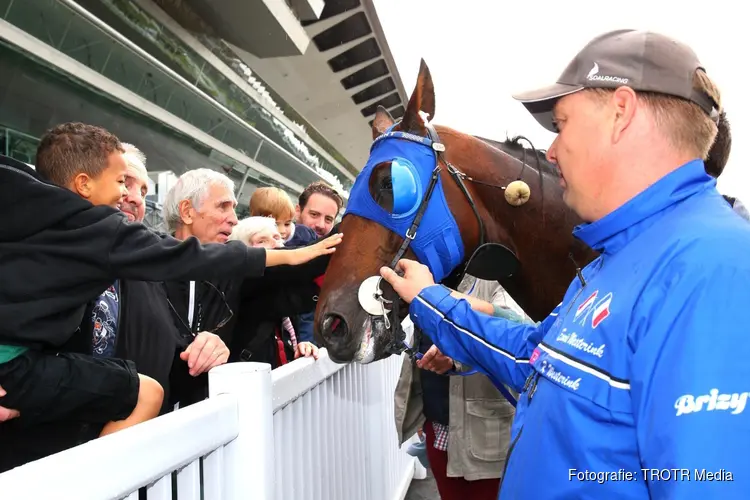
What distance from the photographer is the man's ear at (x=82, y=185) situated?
1831mm

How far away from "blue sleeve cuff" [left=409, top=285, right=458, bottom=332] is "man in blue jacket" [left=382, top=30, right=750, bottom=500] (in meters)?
→ 0.41

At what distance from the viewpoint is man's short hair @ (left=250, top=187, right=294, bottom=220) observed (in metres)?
3.98

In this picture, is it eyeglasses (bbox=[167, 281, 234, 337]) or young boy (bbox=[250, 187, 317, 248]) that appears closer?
eyeglasses (bbox=[167, 281, 234, 337])

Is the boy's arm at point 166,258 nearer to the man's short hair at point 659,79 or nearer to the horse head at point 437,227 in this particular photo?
the horse head at point 437,227

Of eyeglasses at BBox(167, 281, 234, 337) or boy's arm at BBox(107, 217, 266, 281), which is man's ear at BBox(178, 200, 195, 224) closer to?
eyeglasses at BBox(167, 281, 234, 337)

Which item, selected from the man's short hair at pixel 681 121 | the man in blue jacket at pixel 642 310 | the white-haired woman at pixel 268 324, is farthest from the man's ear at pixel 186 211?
the man's short hair at pixel 681 121

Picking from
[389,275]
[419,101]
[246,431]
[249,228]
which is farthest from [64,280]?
[249,228]

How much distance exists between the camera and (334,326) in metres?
1.82

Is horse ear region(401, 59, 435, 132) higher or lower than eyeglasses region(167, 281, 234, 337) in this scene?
higher

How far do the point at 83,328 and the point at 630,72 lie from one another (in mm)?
1756

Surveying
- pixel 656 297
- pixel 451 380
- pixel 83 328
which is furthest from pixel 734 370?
pixel 83 328

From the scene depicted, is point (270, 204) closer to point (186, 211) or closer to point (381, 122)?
point (186, 211)

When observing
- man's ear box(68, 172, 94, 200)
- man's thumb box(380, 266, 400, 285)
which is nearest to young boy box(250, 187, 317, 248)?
man's ear box(68, 172, 94, 200)

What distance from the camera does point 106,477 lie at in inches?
33.8
